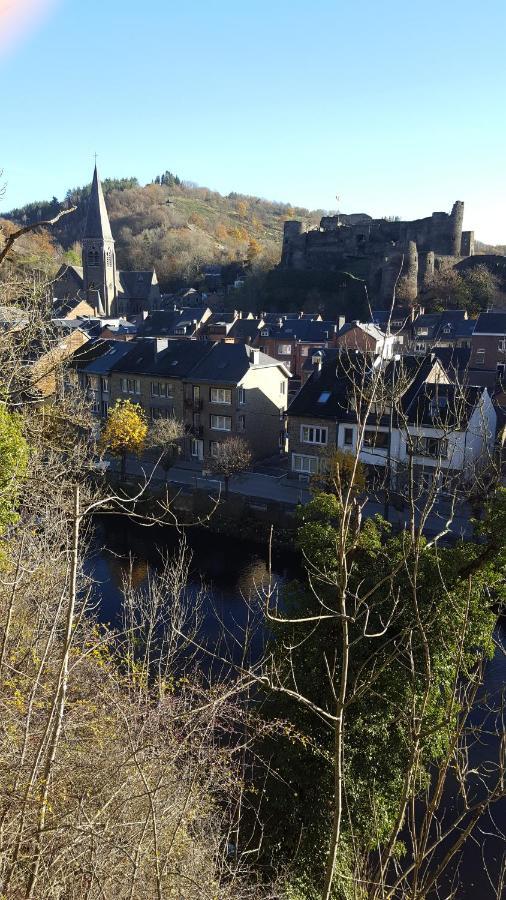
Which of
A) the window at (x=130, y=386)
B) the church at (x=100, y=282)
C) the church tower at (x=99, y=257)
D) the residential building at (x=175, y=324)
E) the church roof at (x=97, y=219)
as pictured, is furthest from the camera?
the church tower at (x=99, y=257)

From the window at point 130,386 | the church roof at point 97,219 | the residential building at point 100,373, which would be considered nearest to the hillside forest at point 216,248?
the church roof at point 97,219

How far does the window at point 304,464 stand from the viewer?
90.4 feet

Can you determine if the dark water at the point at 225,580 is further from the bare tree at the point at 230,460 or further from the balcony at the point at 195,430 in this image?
the balcony at the point at 195,430

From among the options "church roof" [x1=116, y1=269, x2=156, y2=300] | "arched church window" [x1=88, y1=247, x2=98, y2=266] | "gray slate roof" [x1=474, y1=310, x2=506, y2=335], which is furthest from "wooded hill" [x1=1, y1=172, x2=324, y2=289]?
"gray slate roof" [x1=474, y1=310, x2=506, y2=335]

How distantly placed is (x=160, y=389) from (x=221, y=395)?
13.5ft

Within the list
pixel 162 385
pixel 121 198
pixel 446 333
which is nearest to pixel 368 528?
pixel 162 385

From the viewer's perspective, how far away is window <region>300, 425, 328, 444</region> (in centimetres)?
2717

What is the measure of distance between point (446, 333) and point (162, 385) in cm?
2193

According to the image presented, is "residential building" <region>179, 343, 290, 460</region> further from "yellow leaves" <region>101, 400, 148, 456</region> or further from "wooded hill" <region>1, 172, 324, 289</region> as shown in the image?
"wooded hill" <region>1, 172, 324, 289</region>

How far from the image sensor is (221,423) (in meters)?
31.5

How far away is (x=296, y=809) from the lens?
8586 millimetres

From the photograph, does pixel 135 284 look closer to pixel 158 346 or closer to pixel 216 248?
pixel 216 248

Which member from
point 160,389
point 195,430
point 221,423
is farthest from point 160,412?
point 221,423

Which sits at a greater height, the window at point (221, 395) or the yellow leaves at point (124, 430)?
the window at point (221, 395)
